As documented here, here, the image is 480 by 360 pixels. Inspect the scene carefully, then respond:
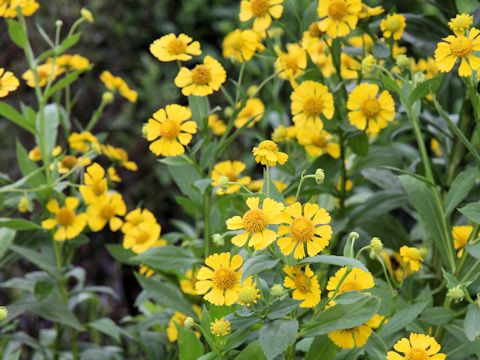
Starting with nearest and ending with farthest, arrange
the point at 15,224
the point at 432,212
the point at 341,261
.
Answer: the point at 341,261 < the point at 432,212 < the point at 15,224

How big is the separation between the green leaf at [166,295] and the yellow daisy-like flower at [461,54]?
0.58 meters

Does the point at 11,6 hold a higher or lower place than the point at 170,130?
higher

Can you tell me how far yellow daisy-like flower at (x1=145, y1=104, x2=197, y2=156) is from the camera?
3.85 ft

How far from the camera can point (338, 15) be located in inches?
50.1

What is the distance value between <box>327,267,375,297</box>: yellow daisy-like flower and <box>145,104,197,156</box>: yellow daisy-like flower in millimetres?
303

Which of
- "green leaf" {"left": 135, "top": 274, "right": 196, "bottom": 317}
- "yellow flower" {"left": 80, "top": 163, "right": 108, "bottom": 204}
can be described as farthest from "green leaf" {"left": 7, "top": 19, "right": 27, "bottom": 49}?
"green leaf" {"left": 135, "top": 274, "right": 196, "bottom": 317}

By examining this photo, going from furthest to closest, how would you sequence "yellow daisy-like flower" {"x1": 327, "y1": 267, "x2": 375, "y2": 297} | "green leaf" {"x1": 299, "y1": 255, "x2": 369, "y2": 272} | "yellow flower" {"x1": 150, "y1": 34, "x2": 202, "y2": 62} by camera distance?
"yellow flower" {"x1": 150, "y1": 34, "x2": 202, "y2": 62}
"yellow daisy-like flower" {"x1": 327, "y1": 267, "x2": 375, "y2": 297}
"green leaf" {"x1": 299, "y1": 255, "x2": 369, "y2": 272}

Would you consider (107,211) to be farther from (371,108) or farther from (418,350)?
(418,350)

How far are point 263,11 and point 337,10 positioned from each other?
126 mm

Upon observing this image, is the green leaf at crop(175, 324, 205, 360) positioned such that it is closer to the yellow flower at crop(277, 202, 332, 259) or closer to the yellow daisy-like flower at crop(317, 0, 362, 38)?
the yellow flower at crop(277, 202, 332, 259)

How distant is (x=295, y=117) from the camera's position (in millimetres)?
1307

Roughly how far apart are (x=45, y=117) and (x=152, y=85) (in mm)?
1487

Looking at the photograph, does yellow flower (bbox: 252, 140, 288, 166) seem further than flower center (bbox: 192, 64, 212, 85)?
No

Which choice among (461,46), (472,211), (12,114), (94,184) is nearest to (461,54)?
(461,46)
